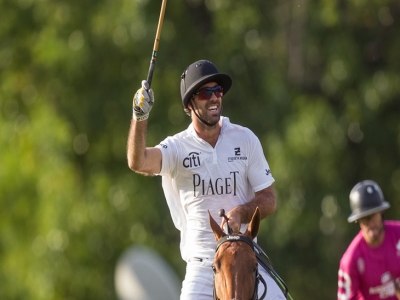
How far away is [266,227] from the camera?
20.5 meters

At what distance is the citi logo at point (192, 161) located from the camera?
8.35 metres

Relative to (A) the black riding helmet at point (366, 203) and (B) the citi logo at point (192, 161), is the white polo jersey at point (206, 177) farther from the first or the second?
(A) the black riding helmet at point (366, 203)

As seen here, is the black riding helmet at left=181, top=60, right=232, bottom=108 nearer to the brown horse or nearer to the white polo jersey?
the white polo jersey

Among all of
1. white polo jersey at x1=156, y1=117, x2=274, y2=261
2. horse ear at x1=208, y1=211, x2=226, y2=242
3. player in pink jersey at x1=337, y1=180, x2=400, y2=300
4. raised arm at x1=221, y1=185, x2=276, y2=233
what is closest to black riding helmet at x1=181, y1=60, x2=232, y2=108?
white polo jersey at x1=156, y1=117, x2=274, y2=261

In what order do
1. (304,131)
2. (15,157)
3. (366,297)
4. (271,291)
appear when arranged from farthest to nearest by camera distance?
(15,157) < (304,131) < (366,297) < (271,291)

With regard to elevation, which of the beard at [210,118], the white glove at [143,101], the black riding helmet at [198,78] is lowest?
the beard at [210,118]

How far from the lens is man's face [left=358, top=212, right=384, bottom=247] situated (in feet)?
31.7

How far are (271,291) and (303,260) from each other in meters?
14.0

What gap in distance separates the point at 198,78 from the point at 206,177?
0.76 meters

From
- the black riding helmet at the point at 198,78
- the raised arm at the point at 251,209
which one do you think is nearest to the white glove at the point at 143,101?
the black riding helmet at the point at 198,78

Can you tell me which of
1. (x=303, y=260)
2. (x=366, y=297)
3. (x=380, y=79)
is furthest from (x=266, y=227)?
(x=366, y=297)

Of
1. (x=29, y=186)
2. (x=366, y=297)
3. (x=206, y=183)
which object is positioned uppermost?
(x=29, y=186)

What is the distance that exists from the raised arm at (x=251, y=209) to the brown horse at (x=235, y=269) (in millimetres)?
245

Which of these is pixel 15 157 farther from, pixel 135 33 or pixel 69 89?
pixel 135 33
